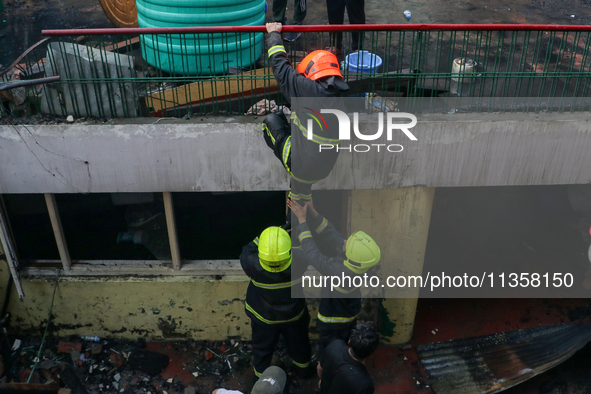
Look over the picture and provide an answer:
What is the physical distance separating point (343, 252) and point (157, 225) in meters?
2.49

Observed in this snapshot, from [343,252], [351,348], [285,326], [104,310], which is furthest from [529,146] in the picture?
[104,310]

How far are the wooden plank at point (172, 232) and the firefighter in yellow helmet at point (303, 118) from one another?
58.7 inches

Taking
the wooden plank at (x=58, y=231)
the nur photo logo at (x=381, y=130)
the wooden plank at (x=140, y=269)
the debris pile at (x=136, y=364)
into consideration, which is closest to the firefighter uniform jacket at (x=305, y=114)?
the nur photo logo at (x=381, y=130)

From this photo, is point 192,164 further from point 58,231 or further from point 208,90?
point 58,231

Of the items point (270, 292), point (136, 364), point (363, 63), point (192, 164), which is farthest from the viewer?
point (136, 364)

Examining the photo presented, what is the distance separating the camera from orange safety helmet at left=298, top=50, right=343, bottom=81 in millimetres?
3893

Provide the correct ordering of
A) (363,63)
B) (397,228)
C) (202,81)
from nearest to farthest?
(202,81), (363,63), (397,228)

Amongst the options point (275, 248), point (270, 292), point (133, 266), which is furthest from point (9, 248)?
point (275, 248)

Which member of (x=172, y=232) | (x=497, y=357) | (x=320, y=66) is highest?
(x=320, y=66)

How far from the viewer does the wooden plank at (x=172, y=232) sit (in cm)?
550

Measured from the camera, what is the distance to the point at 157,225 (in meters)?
6.17

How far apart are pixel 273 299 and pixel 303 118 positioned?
1.79m

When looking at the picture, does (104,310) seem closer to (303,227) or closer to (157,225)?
(157,225)

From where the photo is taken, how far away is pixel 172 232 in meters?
5.76
